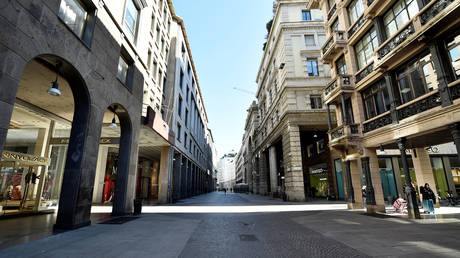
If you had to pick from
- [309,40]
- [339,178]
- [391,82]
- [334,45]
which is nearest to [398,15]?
[391,82]

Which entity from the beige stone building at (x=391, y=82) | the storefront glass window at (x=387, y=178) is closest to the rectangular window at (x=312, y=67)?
the beige stone building at (x=391, y=82)

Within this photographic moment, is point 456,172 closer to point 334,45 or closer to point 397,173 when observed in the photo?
point 397,173

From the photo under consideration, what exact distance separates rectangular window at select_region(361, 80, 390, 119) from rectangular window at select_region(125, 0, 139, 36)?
16.9 m

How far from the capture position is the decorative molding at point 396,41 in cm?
1105

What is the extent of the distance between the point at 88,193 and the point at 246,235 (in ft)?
21.6

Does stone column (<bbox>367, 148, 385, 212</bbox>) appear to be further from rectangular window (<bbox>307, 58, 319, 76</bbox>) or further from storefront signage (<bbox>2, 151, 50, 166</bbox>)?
storefront signage (<bbox>2, 151, 50, 166</bbox>)

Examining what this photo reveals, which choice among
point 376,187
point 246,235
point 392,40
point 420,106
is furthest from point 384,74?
point 246,235

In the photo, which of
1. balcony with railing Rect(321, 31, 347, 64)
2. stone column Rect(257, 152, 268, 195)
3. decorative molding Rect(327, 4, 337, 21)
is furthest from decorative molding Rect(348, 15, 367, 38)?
stone column Rect(257, 152, 268, 195)

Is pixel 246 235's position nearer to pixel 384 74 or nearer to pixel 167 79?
pixel 384 74

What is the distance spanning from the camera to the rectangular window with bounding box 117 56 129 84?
40.2 ft

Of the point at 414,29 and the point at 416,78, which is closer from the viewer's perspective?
the point at 414,29

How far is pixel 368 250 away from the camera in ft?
18.1

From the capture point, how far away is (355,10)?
1653cm

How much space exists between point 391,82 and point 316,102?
1203cm
